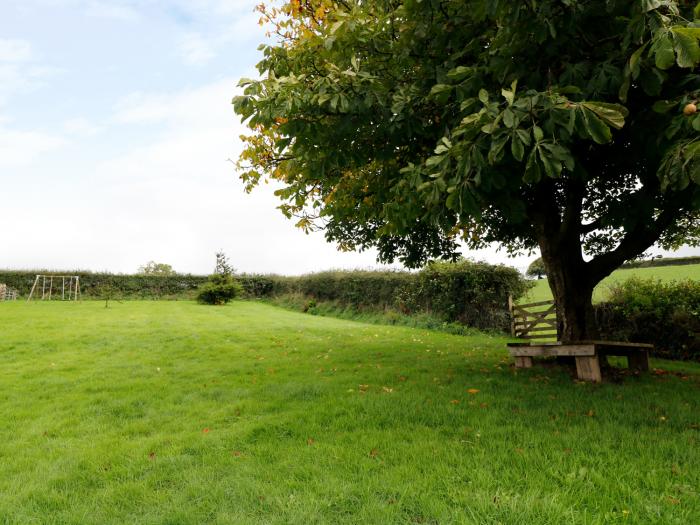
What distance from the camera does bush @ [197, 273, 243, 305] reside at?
2473cm

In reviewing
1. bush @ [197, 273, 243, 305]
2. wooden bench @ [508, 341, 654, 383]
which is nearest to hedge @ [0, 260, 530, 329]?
bush @ [197, 273, 243, 305]

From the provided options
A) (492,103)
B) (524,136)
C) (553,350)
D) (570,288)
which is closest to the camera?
(524,136)

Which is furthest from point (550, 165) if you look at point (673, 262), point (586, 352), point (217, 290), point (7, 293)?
point (7, 293)

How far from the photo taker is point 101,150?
14648 millimetres

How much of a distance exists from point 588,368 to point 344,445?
4.46 metres

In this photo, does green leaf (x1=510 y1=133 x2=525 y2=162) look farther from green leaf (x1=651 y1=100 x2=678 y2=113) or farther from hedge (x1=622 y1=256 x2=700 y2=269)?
hedge (x1=622 y1=256 x2=700 y2=269)

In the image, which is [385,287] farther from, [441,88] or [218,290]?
[441,88]

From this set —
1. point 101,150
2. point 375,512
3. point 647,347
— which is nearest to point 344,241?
point 647,347

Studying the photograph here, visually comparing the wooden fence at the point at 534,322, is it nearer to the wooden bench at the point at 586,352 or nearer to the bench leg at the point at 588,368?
the wooden bench at the point at 586,352

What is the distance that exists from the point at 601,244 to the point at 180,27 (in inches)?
425

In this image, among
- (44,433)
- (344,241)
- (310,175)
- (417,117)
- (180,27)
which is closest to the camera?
(44,433)

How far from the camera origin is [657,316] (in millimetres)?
11359

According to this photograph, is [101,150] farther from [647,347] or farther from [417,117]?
[647,347]

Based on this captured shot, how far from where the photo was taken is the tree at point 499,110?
327 cm
